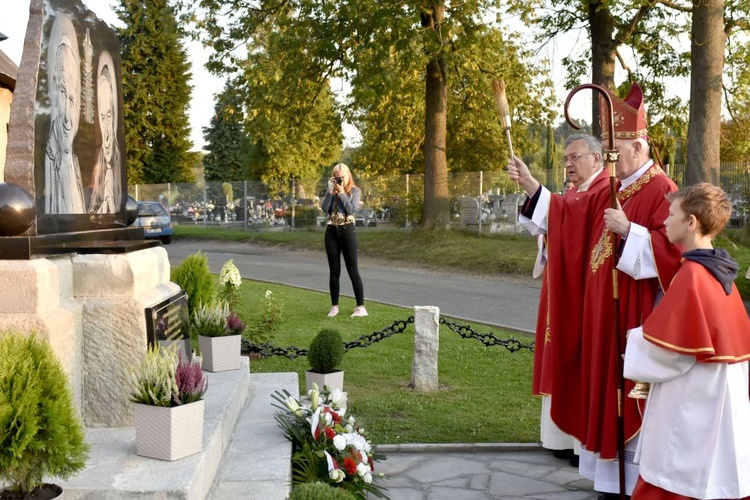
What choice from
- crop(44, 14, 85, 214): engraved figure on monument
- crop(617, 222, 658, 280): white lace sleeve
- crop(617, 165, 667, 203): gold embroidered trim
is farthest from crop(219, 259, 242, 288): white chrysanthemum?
crop(617, 222, 658, 280): white lace sleeve

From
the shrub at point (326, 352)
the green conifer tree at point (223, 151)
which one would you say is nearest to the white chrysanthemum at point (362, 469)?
the shrub at point (326, 352)

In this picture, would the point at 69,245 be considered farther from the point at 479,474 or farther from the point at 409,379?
the point at 409,379

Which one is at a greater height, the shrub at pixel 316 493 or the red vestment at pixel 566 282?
the red vestment at pixel 566 282

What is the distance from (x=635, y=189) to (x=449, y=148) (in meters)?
28.1

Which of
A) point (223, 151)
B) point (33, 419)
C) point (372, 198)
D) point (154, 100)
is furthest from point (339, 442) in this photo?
point (223, 151)

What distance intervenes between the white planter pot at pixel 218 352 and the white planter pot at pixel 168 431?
1.93 metres

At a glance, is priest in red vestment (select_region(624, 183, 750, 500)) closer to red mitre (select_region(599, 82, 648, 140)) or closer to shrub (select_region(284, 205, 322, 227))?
red mitre (select_region(599, 82, 648, 140))

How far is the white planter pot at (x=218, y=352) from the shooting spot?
5.97 metres

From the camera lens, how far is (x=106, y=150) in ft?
18.5

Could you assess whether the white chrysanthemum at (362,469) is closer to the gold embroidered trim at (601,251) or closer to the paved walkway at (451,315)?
the paved walkway at (451,315)

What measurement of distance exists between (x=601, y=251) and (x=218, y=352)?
288cm

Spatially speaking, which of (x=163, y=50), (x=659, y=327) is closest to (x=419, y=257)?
(x=659, y=327)

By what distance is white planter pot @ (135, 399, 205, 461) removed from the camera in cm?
390

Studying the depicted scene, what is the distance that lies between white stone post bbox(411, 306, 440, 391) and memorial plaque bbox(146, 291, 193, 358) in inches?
93.3
